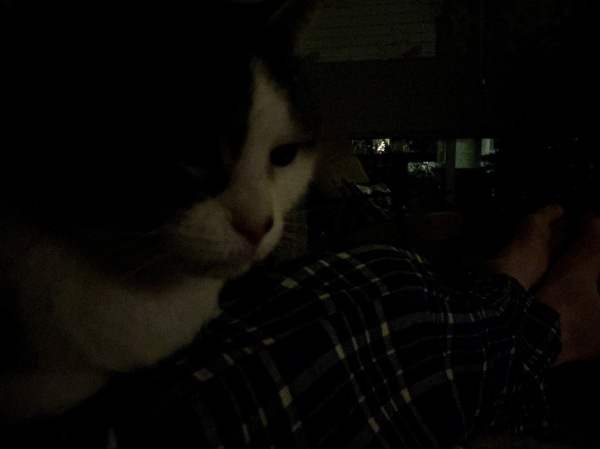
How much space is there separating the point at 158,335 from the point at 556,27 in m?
2.47

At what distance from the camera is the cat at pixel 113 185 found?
0.79 feet

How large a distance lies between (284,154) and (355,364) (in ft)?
0.69

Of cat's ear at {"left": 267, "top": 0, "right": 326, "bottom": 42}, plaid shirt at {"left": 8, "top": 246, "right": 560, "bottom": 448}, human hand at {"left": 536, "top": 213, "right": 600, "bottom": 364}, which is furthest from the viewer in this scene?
human hand at {"left": 536, "top": 213, "right": 600, "bottom": 364}

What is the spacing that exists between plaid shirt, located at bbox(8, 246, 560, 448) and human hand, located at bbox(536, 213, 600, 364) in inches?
5.9

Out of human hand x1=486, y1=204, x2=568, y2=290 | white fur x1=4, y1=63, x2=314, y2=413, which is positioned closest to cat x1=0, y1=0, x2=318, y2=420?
white fur x1=4, y1=63, x2=314, y2=413

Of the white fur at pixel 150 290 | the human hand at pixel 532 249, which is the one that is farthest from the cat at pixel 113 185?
the human hand at pixel 532 249

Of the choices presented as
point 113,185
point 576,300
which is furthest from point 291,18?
point 576,300

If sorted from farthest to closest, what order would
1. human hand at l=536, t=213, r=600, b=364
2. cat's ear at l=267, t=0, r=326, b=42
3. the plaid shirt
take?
human hand at l=536, t=213, r=600, b=364, cat's ear at l=267, t=0, r=326, b=42, the plaid shirt

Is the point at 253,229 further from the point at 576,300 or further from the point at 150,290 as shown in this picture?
the point at 576,300

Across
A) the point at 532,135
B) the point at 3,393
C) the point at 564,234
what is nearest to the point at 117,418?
the point at 3,393

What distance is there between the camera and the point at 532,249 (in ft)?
2.28

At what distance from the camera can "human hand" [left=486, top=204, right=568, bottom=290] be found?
25.0 inches

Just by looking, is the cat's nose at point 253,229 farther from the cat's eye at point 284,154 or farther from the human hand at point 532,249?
the human hand at point 532,249

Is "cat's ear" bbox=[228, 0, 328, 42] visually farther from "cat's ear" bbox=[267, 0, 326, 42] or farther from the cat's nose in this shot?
the cat's nose
